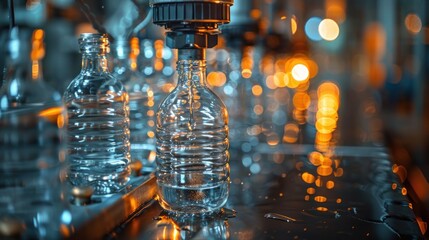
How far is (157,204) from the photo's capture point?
0.98 metres

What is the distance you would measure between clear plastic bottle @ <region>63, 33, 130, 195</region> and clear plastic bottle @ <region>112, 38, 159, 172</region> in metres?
0.18

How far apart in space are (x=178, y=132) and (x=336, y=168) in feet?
1.93

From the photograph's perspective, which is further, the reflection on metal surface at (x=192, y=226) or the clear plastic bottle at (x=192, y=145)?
the clear plastic bottle at (x=192, y=145)

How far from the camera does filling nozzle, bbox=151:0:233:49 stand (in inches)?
33.0

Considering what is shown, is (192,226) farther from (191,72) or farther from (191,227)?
(191,72)

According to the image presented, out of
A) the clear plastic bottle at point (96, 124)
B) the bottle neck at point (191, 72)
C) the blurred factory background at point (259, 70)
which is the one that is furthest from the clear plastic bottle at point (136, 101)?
the bottle neck at point (191, 72)

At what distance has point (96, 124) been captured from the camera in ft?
3.34

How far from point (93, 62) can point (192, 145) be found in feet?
0.71

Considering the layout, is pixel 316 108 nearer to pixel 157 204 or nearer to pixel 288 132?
pixel 288 132

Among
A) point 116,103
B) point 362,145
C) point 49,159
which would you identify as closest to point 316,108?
point 362,145

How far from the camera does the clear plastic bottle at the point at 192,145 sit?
36.3 inches

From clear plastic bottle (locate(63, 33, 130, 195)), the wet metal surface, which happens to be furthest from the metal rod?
the wet metal surface

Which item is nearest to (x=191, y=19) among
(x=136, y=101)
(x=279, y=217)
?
(x=279, y=217)

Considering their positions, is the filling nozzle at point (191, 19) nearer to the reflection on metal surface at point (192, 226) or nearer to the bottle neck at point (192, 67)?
the bottle neck at point (192, 67)
